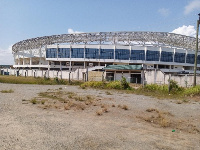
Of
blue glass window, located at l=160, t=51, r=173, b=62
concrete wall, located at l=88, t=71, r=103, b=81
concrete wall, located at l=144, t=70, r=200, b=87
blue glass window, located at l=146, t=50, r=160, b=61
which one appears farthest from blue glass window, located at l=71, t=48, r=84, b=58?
concrete wall, located at l=144, t=70, r=200, b=87

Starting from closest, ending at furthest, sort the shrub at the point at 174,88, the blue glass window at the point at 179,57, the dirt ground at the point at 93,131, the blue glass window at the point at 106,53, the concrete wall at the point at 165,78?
the dirt ground at the point at 93,131 → the shrub at the point at 174,88 → the concrete wall at the point at 165,78 → the blue glass window at the point at 106,53 → the blue glass window at the point at 179,57

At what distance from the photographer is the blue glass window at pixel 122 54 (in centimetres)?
7044

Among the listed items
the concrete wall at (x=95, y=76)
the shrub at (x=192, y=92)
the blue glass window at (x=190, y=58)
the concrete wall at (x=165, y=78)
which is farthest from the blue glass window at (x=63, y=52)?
the shrub at (x=192, y=92)

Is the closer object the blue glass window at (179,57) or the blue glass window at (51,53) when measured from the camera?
the blue glass window at (179,57)

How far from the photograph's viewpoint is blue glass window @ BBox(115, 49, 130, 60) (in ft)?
231

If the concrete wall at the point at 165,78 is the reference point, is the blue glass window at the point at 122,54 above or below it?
above

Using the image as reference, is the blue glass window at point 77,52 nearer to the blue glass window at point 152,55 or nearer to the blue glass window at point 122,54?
the blue glass window at point 122,54

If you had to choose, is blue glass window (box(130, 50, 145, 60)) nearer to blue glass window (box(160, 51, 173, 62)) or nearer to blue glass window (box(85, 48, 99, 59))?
blue glass window (box(160, 51, 173, 62))

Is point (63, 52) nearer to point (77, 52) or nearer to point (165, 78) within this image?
point (77, 52)

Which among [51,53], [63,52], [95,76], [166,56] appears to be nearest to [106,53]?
[63,52]

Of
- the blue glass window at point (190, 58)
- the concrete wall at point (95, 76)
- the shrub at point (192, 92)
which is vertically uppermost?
the blue glass window at point (190, 58)

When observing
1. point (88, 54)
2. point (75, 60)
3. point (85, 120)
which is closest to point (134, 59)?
point (88, 54)

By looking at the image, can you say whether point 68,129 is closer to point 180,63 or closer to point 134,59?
point 134,59

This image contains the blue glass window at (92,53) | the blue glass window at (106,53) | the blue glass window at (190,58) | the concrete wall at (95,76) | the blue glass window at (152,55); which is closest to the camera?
the concrete wall at (95,76)
